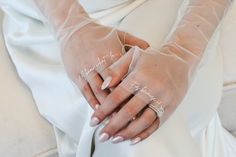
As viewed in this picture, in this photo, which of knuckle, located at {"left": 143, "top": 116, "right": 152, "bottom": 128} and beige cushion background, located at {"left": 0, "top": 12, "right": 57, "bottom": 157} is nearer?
knuckle, located at {"left": 143, "top": 116, "right": 152, "bottom": 128}

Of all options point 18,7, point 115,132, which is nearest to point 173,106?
point 115,132

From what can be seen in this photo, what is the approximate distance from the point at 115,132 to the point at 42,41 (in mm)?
258

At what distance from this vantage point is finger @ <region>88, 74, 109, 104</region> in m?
0.60

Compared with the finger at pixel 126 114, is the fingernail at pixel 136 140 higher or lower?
lower

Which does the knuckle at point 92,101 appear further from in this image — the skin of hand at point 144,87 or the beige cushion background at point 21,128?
the beige cushion background at point 21,128

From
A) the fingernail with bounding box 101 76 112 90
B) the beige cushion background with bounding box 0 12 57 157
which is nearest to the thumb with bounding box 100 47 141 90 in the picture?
the fingernail with bounding box 101 76 112 90

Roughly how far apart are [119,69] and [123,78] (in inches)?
0.5

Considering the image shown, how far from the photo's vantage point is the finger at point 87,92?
0.61 meters

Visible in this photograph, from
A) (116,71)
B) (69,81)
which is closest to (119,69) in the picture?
(116,71)

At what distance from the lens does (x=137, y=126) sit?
0.56 metres

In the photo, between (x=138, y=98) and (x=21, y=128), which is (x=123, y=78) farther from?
(x=21, y=128)

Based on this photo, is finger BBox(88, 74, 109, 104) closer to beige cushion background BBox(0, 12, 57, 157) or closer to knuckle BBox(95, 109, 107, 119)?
knuckle BBox(95, 109, 107, 119)

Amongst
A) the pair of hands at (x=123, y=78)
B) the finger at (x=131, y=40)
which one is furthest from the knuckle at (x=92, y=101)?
the finger at (x=131, y=40)

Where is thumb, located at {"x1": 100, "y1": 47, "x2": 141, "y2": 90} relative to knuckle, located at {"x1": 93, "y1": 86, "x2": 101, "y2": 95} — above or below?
above
